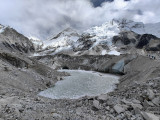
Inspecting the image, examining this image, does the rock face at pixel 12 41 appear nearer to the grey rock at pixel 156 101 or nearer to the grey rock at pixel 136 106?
the grey rock at pixel 136 106

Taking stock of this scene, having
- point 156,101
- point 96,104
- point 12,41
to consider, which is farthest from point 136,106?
point 12,41

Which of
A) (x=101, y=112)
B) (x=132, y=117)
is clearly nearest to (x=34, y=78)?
(x=101, y=112)

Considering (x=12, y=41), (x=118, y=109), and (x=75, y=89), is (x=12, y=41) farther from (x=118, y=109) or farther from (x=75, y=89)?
(x=118, y=109)

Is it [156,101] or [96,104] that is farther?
[96,104]

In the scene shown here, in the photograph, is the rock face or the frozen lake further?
the rock face

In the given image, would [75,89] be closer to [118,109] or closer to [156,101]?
[118,109]

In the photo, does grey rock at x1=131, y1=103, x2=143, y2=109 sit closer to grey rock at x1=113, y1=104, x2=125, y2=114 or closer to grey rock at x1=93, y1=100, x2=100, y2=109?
grey rock at x1=113, y1=104, x2=125, y2=114

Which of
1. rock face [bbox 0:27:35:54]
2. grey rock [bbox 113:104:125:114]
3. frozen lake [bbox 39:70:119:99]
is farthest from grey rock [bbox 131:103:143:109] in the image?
rock face [bbox 0:27:35:54]

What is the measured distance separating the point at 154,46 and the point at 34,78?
128899 mm

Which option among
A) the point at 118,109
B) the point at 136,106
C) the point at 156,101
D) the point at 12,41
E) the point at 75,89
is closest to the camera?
the point at 118,109

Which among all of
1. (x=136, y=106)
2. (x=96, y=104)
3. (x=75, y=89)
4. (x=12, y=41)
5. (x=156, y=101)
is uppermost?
(x=12, y=41)

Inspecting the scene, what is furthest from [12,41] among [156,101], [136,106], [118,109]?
[156,101]

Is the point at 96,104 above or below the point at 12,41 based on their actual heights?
below

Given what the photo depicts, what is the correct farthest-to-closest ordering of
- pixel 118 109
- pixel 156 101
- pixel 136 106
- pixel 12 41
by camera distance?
1. pixel 12 41
2. pixel 156 101
3. pixel 136 106
4. pixel 118 109
